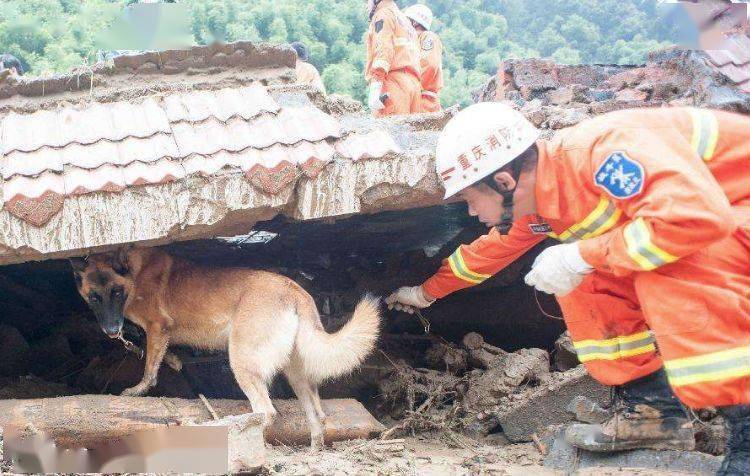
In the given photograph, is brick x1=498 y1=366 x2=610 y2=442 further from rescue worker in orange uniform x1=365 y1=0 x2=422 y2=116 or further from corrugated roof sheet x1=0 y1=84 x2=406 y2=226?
rescue worker in orange uniform x1=365 y1=0 x2=422 y2=116

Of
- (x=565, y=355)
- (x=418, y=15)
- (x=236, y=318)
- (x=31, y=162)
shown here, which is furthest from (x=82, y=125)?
(x=418, y=15)

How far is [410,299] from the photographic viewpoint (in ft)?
14.5

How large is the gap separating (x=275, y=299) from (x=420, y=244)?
1.40 metres

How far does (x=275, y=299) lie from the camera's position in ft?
Answer: 14.2

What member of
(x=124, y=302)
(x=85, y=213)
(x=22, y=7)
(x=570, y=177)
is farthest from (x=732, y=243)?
(x=22, y=7)

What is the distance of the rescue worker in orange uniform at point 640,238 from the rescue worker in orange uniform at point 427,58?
17.5 ft

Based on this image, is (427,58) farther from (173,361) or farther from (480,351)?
(173,361)

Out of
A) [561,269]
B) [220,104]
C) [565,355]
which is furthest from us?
[565,355]

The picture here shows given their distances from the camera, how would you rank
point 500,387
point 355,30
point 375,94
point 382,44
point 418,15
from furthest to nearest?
point 355,30 → point 418,15 → point 382,44 → point 375,94 → point 500,387

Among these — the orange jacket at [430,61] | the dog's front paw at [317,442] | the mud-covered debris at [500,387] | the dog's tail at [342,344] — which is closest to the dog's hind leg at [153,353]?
the dog's tail at [342,344]

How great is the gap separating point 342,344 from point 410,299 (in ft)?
1.85

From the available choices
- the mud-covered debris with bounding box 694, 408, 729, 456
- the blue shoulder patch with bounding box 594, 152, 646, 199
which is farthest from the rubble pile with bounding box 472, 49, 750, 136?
the mud-covered debris with bounding box 694, 408, 729, 456

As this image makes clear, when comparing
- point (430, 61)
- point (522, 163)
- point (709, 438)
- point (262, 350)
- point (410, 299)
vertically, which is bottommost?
point (709, 438)

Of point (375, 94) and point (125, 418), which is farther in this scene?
point (375, 94)
